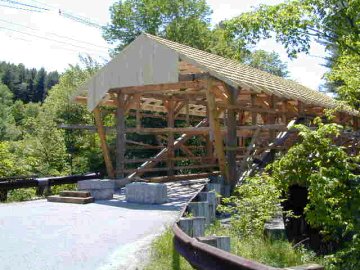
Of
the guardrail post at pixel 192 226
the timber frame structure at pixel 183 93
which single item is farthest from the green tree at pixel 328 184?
the timber frame structure at pixel 183 93

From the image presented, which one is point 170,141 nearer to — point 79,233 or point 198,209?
point 198,209

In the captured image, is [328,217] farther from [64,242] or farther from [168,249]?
[64,242]

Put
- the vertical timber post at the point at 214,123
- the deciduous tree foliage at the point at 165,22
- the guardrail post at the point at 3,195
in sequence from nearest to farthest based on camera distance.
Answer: the vertical timber post at the point at 214,123 → the guardrail post at the point at 3,195 → the deciduous tree foliage at the point at 165,22

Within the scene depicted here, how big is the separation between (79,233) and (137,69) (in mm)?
7391

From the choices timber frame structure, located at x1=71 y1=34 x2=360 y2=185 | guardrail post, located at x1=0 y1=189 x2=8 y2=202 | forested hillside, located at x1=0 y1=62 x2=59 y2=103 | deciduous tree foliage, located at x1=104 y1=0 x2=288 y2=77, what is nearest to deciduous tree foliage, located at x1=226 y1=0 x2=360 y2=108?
timber frame structure, located at x1=71 y1=34 x2=360 y2=185

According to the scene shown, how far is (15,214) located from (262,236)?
5616mm

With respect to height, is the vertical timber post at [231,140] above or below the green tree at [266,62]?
below

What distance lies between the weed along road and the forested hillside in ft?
365

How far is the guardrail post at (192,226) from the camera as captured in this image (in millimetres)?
6249

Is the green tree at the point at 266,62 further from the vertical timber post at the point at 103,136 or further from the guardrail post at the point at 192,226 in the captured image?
the guardrail post at the point at 192,226

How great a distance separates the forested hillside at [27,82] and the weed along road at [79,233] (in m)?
111

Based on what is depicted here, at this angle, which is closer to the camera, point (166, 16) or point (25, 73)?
point (166, 16)

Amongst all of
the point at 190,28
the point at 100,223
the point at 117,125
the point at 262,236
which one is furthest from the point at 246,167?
the point at 190,28

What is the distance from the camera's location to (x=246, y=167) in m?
14.9
